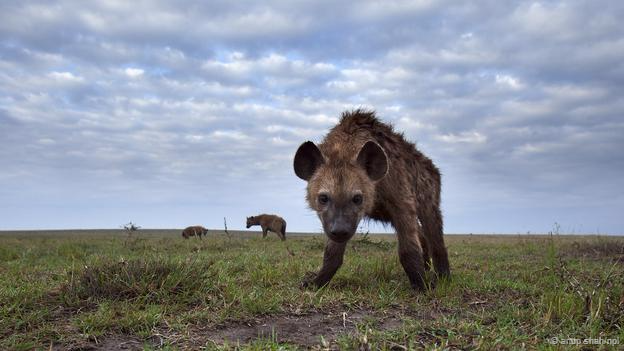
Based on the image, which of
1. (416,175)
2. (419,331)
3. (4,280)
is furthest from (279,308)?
(4,280)

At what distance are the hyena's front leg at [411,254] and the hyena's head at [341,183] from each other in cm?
50

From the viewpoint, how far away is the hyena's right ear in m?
5.72

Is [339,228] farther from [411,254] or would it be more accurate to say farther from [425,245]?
[425,245]

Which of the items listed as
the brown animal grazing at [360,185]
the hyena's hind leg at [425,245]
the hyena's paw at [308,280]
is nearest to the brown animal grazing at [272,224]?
the hyena's hind leg at [425,245]

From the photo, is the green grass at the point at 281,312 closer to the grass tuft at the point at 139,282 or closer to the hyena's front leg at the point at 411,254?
the grass tuft at the point at 139,282

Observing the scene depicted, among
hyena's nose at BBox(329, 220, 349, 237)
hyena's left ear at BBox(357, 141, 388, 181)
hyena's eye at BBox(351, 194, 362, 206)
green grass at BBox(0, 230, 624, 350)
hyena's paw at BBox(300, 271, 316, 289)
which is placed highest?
hyena's left ear at BBox(357, 141, 388, 181)

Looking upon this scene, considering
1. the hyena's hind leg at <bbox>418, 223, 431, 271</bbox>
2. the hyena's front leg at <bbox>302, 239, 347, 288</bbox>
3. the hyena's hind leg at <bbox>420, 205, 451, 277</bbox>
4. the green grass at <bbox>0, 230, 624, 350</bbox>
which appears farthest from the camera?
the hyena's hind leg at <bbox>418, 223, 431, 271</bbox>

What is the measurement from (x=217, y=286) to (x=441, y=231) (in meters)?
3.54

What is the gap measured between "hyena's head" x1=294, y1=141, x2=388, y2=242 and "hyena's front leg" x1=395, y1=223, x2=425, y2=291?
50cm

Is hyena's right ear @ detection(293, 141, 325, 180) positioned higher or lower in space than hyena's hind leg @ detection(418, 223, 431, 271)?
higher

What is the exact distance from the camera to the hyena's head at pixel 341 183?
17.1 feet

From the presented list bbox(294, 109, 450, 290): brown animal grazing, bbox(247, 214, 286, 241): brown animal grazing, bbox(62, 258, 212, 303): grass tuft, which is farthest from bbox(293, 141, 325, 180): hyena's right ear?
bbox(247, 214, 286, 241): brown animal grazing

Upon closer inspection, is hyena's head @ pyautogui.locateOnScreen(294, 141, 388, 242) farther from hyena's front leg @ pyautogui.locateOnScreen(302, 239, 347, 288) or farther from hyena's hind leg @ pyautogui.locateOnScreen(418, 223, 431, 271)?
hyena's hind leg @ pyautogui.locateOnScreen(418, 223, 431, 271)

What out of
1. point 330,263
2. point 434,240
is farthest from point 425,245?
point 330,263
